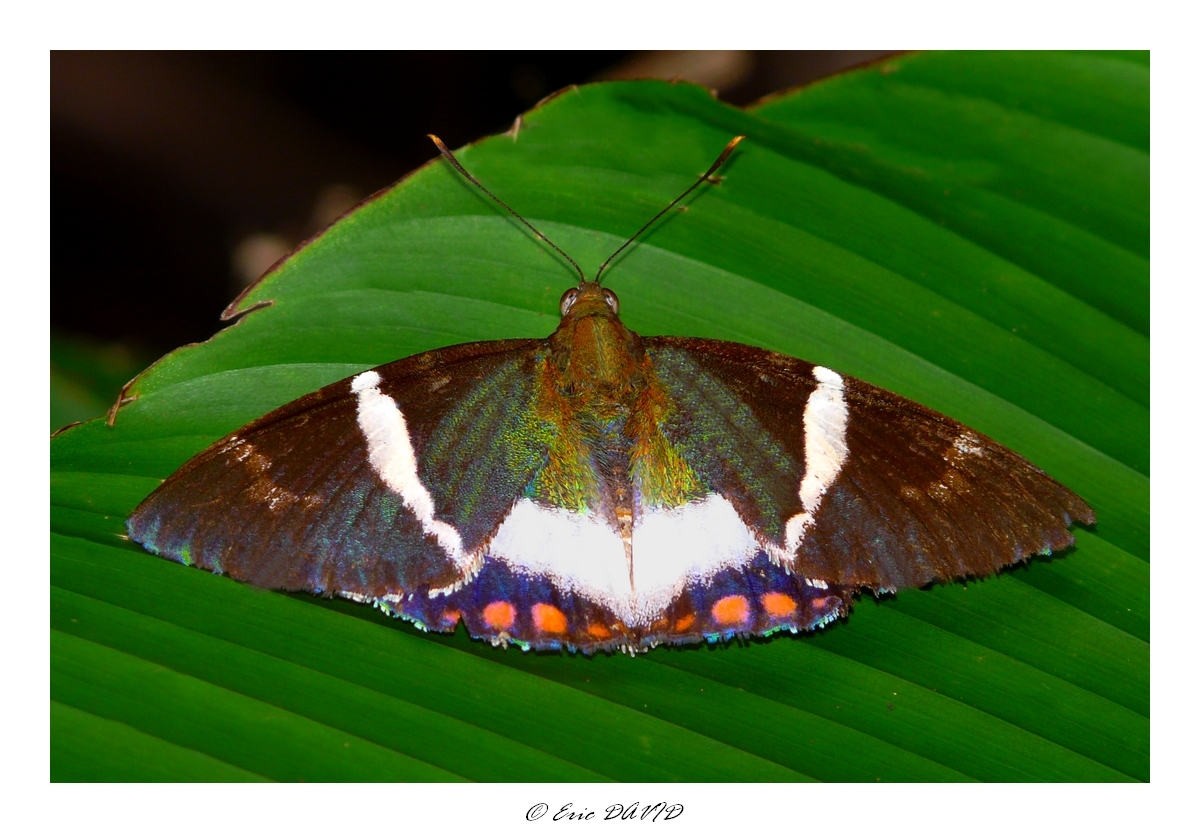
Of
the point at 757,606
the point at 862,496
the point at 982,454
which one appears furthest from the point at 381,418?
the point at 982,454

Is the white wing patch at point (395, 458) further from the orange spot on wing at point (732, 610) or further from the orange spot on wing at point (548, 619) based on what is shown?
the orange spot on wing at point (732, 610)

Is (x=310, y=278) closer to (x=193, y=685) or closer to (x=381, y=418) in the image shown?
(x=381, y=418)

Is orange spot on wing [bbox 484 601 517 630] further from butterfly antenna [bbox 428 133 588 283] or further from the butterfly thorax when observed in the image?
butterfly antenna [bbox 428 133 588 283]

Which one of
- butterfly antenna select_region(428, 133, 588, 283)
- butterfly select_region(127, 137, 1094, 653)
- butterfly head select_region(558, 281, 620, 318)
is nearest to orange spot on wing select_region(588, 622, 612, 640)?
butterfly select_region(127, 137, 1094, 653)

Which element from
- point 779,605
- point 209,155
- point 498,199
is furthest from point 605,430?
point 209,155

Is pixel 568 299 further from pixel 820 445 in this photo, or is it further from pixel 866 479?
pixel 866 479
